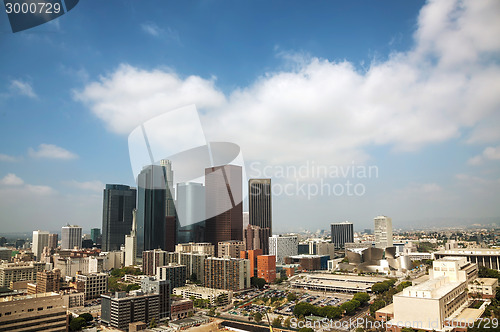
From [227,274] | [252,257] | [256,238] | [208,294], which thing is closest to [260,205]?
[256,238]

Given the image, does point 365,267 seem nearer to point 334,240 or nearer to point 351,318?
point 351,318

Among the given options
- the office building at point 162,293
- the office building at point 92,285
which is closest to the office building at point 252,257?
the office building at point 92,285

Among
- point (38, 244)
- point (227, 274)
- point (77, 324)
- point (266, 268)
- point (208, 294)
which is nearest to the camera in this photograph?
point (77, 324)

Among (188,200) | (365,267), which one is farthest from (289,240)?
(188,200)

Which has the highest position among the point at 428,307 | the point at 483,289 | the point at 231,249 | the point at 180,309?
the point at 231,249

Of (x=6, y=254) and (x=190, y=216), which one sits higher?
(x=190, y=216)

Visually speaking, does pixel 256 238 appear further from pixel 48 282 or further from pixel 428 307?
pixel 428 307

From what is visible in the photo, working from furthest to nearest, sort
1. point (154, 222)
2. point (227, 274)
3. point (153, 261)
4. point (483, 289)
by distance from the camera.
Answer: point (154, 222)
point (153, 261)
point (227, 274)
point (483, 289)

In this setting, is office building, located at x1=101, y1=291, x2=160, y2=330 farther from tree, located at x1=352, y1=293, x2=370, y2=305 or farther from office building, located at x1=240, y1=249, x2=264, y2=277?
office building, located at x1=240, y1=249, x2=264, y2=277
